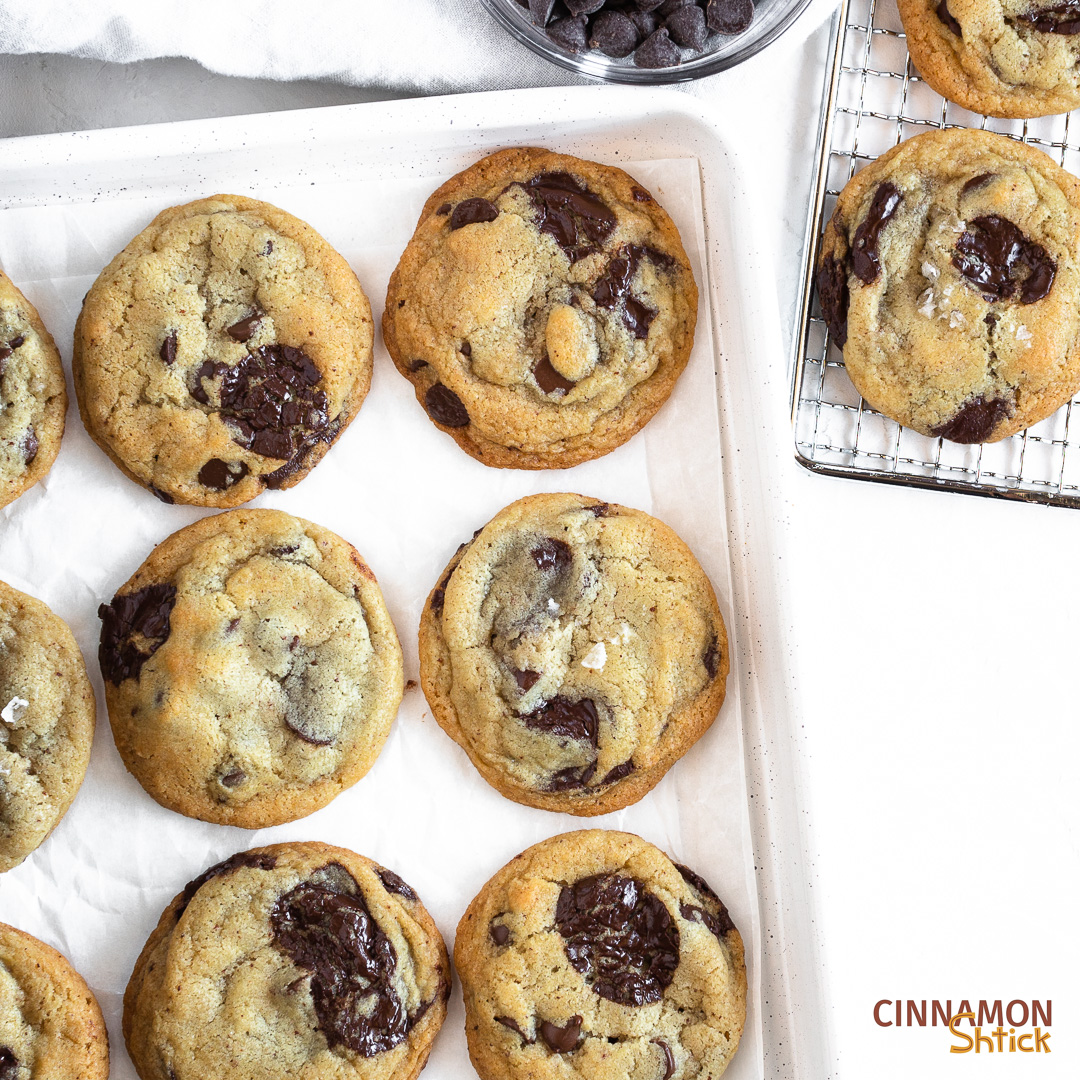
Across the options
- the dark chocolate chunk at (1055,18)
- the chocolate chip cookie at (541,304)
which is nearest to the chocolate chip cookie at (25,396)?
the chocolate chip cookie at (541,304)

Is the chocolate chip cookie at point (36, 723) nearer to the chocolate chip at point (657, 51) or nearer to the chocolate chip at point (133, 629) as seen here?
the chocolate chip at point (133, 629)

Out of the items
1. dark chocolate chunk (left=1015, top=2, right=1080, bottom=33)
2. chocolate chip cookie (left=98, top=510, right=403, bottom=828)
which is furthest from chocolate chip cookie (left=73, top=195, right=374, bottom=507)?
dark chocolate chunk (left=1015, top=2, right=1080, bottom=33)

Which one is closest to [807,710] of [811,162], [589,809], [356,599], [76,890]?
[589,809]

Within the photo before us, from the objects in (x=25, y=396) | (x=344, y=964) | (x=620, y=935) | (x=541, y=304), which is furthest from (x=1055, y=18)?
(x=344, y=964)

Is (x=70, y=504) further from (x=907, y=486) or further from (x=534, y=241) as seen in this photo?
(x=907, y=486)

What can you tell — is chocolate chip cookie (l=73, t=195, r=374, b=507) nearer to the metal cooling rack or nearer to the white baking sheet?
the white baking sheet

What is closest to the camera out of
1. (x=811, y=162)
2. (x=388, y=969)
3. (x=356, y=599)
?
(x=388, y=969)
